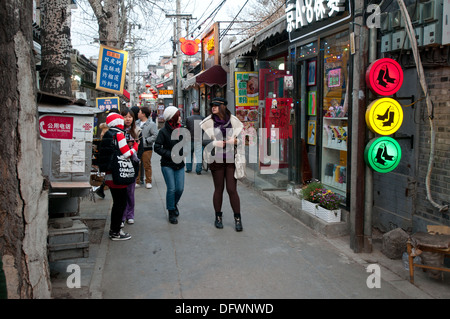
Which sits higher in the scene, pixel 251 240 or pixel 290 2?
pixel 290 2

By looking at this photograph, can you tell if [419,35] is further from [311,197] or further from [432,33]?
[311,197]

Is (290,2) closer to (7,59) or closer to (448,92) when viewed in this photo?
(448,92)

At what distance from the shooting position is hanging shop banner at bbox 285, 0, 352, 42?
7031mm

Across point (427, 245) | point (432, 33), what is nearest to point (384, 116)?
point (432, 33)

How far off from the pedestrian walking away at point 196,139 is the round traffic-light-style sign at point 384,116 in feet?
21.6

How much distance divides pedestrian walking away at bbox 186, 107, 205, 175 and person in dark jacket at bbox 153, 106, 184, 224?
428 cm

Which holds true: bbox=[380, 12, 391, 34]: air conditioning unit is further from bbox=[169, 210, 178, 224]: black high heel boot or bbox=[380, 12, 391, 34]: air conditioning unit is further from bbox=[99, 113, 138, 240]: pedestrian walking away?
bbox=[169, 210, 178, 224]: black high heel boot

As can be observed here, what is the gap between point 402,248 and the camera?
18.2 ft

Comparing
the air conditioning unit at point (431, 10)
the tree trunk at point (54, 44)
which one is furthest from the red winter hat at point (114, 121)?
the air conditioning unit at point (431, 10)

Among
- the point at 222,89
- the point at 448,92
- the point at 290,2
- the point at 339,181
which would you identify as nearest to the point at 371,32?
the point at 448,92

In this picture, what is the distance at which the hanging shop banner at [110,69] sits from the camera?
11008 millimetres

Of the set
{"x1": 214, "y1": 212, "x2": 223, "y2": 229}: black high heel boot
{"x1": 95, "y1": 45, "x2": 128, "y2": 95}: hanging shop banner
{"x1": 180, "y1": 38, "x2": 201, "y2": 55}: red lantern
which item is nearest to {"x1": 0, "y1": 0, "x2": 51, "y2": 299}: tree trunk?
{"x1": 214, "y1": 212, "x2": 223, "y2": 229}: black high heel boot

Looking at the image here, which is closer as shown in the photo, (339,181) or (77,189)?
(77,189)

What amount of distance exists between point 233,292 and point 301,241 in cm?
211
